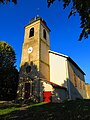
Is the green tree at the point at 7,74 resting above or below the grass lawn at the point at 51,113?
above

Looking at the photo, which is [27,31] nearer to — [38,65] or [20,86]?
[38,65]

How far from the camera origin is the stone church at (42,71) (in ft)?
60.4

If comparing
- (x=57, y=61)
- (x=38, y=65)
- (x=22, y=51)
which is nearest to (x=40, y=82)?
(x=38, y=65)

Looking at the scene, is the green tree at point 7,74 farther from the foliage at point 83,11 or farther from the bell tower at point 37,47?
the foliage at point 83,11

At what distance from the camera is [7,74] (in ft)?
77.0

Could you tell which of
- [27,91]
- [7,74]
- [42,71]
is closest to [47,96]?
[27,91]

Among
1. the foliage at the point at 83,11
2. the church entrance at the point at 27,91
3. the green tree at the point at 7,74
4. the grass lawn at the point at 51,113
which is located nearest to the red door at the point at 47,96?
the church entrance at the point at 27,91

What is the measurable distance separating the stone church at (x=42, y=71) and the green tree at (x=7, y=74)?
297 centimetres

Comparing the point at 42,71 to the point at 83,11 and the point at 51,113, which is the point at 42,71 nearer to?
the point at 51,113

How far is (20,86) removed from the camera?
20.8 meters

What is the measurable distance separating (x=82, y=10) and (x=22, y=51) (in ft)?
62.7

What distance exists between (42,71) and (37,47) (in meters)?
4.02

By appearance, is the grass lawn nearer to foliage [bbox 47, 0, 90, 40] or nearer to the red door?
foliage [bbox 47, 0, 90, 40]

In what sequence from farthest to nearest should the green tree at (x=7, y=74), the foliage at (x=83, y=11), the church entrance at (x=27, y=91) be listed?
the green tree at (x=7, y=74)
the church entrance at (x=27, y=91)
the foliage at (x=83, y=11)
